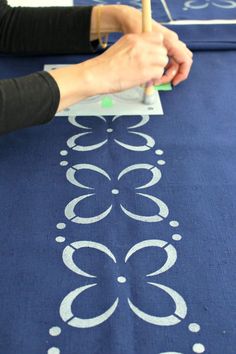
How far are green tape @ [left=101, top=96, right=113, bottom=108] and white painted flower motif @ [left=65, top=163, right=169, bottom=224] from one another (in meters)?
0.14

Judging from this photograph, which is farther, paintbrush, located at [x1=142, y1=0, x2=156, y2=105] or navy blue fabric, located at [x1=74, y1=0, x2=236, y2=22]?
navy blue fabric, located at [x1=74, y1=0, x2=236, y2=22]

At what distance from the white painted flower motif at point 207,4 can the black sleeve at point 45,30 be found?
0.32m

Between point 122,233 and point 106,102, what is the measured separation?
269 millimetres

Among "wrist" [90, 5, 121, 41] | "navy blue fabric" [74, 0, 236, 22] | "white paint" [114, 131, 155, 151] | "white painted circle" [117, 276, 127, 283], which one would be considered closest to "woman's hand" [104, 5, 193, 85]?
"wrist" [90, 5, 121, 41]

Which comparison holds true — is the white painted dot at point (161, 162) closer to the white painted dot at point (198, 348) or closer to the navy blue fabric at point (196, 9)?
the white painted dot at point (198, 348)

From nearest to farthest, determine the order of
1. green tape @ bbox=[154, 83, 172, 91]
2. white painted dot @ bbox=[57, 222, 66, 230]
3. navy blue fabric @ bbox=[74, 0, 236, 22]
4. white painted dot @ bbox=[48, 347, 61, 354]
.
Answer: white painted dot @ bbox=[48, 347, 61, 354] → white painted dot @ bbox=[57, 222, 66, 230] → green tape @ bbox=[154, 83, 172, 91] → navy blue fabric @ bbox=[74, 0, 236, 22]

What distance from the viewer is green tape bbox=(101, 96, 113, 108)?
0.69 m

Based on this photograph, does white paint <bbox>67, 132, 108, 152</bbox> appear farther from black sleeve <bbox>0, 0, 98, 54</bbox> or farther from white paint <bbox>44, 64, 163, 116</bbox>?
black sleeve <bbox>0, 0, 98, 54</bbox>

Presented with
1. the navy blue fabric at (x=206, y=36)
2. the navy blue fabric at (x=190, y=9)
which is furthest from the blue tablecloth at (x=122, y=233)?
the navy blue fabric at (x=190, y=9)

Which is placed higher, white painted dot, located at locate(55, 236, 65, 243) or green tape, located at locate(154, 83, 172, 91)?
green tape, located at locate(154, 83, 172, 91)

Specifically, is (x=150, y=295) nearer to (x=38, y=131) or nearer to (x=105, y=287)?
(x=105, y=287)

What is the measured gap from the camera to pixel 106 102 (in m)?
0.69

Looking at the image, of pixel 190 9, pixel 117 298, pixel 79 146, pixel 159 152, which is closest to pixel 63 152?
pixel 79 146

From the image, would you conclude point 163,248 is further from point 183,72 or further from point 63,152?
point 183,72
